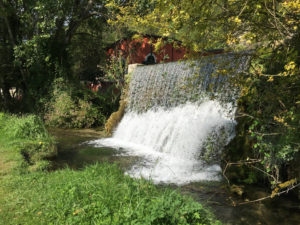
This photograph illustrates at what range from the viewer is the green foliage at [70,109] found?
1351cm

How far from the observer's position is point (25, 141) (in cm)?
705

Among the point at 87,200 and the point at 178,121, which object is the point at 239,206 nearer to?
the point at 87,200

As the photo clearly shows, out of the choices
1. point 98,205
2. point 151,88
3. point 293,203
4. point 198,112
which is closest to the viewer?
point 98,205

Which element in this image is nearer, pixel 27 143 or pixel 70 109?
pixel 27 143

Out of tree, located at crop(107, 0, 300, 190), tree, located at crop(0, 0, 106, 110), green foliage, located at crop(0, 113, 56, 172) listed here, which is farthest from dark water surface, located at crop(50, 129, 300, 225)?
tree, located at crop(0, 0, 106, 110)

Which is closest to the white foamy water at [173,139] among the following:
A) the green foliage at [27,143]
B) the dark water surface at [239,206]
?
the dark water surface at [239,206]

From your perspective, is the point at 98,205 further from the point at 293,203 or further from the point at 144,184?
the point at 293,203

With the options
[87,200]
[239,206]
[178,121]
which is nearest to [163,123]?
[178,121]

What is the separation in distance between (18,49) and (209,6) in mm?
10627

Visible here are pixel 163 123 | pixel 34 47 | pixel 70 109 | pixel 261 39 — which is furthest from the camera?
pixel 70 109

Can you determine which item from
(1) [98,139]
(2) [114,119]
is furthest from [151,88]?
(1) [98,139]

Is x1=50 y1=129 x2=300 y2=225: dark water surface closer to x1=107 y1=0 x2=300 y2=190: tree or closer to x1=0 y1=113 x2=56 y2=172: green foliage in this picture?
x1=0 y1=113 x2=56 y2=172: green foliage

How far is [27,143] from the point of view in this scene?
22.5ft

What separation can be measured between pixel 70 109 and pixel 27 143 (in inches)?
274
